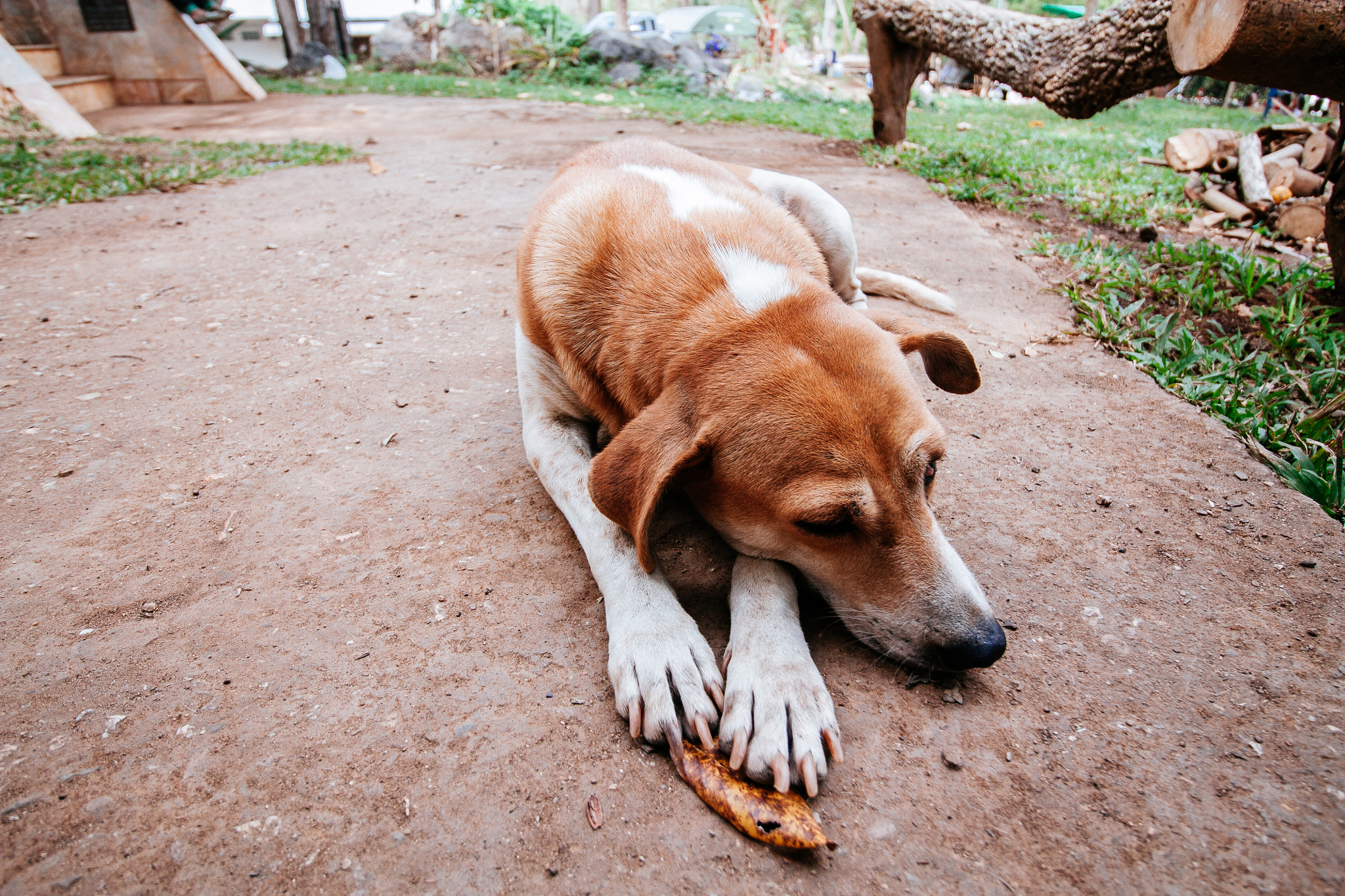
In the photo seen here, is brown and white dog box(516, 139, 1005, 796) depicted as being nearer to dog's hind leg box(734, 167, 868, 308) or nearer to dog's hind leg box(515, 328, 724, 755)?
dog's hind leg box(515, 328, 724, 755)

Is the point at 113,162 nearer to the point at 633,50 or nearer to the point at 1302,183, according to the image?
the point at 1302,183

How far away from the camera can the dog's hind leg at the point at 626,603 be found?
174 cm

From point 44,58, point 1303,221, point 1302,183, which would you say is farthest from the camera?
point 44,58

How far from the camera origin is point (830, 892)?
1414mm

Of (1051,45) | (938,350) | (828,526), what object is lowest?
(828,526)

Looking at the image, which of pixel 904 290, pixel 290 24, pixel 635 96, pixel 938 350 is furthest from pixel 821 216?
pixel 290 24

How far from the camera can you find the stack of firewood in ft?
18.4

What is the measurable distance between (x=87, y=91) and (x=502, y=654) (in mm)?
16284

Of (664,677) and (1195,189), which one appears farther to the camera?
(1195,189)

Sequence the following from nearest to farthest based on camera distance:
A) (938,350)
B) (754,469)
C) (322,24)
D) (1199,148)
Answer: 1. (754,469)
2. (938,350)
3. (1199,148)
4. (322,24)

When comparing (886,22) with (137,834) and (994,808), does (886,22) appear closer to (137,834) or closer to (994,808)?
(994,808)

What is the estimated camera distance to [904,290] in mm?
4234

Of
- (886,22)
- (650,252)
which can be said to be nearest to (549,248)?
(650,252)

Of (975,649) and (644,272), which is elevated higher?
(644,272)
